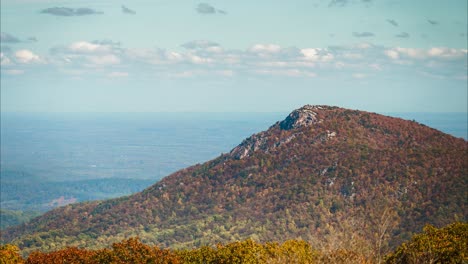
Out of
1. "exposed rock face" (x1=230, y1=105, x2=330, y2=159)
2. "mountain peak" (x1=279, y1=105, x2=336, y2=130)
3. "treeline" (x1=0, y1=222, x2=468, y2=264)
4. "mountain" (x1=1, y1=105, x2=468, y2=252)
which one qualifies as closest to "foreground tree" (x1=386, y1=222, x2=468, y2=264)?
"treeline" (x1=0, y1=222, x2=468, y2=264)

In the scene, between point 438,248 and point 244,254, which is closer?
point 438,248

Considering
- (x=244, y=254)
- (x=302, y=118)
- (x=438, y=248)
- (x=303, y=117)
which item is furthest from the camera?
(x=303, y=117)

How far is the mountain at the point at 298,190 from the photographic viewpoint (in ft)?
395

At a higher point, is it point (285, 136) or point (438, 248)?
point (285, 136)

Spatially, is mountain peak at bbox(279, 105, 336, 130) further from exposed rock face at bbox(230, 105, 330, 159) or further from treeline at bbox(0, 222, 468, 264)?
treeline at bbox(0, 222, 468, 264)

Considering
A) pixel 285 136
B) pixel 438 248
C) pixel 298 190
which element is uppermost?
pixel 285 136

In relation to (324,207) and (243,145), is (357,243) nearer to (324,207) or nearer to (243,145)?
(324,207)

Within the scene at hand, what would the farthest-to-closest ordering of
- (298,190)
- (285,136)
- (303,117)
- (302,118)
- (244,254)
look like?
(303,117), (302,118), (285,136), (298,190), (244,254)

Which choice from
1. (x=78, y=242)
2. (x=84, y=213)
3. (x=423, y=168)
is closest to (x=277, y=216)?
(x=423, y=168)

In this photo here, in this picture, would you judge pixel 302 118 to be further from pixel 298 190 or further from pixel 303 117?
pixel 298 190

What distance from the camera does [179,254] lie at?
56.1m

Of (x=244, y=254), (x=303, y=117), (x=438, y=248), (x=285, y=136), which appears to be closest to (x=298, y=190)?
(x=285, y=136)

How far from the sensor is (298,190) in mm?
135250

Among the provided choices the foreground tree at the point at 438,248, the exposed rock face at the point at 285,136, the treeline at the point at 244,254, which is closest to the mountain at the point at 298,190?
the exposed rock face at the point at 285,136
